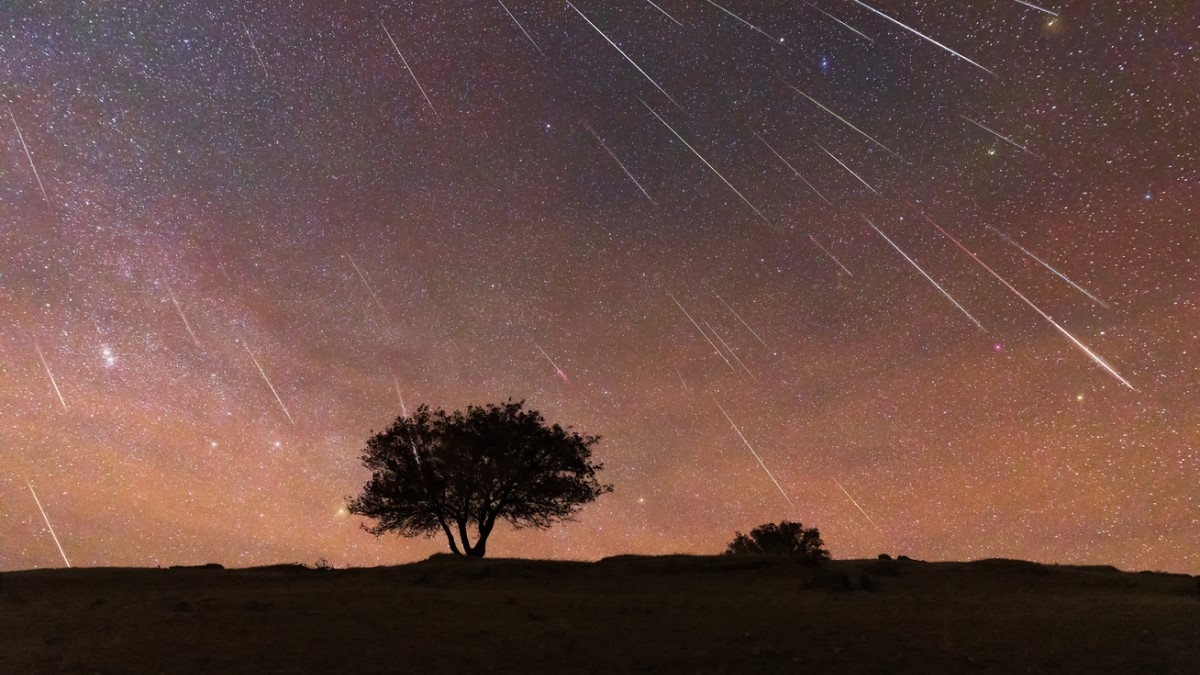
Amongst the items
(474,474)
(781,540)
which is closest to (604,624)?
(474,474)

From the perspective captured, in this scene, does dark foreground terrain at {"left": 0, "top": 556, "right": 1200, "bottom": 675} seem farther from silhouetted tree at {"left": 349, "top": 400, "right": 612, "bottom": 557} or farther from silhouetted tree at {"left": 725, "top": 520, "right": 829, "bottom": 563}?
silhouetted tree at {"left": 725, "top": 520, "right": 829, "bottom": 563}

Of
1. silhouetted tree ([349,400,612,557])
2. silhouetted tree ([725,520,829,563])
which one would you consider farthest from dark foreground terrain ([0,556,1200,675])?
silhouetted tree ([725,520,829,563])

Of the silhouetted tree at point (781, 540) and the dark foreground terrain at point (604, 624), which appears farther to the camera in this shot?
the silhouetted tree at point (781, 540)

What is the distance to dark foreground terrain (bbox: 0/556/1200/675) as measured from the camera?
11742mm

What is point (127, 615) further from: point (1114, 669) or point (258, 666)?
point (1114, 669)

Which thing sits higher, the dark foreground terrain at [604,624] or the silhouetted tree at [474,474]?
the silhouetted tree at [474,474]

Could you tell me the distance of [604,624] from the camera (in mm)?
14727

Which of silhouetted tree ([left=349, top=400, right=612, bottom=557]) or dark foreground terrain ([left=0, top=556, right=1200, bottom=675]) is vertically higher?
silhouetted tree ([left=349, top=400, right=612, bottom=557])

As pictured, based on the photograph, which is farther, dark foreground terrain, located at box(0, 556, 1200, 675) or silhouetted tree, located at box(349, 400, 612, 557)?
silhouetted tree, located at box(349, 400, 612, 557)

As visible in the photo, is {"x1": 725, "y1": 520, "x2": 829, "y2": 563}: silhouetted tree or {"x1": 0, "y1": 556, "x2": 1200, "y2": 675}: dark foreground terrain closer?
{"x1": 0, "y1": 556, "x2": 1200, "y2": 675}: dark foreground terrain

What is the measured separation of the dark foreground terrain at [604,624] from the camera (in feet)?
38.5

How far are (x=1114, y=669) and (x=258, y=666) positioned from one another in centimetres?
1339

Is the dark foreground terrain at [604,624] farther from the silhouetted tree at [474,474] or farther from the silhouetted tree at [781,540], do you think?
the silhouetted tree at [781,540]

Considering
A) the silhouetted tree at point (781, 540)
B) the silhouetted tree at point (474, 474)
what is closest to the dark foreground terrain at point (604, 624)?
the silhouetted tree at point (474, 474)
